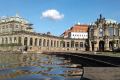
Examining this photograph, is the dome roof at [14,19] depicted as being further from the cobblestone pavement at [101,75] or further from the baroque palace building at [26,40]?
the cobblestone pavement at [101,75]

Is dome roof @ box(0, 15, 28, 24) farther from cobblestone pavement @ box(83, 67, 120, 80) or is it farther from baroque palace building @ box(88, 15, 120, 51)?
cobblestone pavement @ box(83, 67, 120, 80)

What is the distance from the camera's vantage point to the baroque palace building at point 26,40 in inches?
5423

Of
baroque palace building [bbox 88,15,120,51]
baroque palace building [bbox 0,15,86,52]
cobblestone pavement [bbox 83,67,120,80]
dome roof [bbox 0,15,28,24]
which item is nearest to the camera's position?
cobblestone pavement [bbox 83,67,120,80]

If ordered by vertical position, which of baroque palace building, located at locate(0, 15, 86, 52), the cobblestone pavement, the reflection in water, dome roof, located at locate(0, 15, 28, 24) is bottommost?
the reflection in water

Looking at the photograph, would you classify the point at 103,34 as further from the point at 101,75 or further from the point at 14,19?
the point at 101,75

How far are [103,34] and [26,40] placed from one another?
162 ft

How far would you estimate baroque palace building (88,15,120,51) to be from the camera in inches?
6235

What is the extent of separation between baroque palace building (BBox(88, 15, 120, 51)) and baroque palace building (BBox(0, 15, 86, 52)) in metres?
15.6

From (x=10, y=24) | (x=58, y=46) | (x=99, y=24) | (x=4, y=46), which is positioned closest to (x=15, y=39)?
(x=4, y=46)

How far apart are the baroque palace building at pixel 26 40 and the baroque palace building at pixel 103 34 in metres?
15.6

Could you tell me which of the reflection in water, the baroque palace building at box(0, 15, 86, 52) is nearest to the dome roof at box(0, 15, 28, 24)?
the baroque palace building at box(0, 15, 86, 52)

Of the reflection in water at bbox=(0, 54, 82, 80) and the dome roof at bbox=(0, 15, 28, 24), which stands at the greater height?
the dome roof at bbox=(0, 15, 28, 24)

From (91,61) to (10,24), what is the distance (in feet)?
434

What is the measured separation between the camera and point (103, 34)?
532ft
